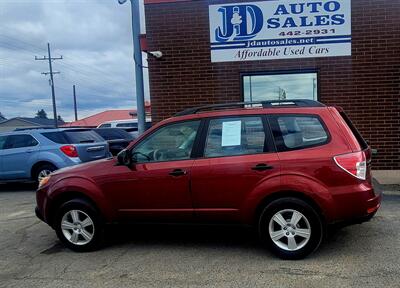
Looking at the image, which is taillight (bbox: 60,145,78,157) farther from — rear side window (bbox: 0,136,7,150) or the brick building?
the brick building

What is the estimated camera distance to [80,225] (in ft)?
18.6

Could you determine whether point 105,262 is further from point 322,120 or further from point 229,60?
point 229,60

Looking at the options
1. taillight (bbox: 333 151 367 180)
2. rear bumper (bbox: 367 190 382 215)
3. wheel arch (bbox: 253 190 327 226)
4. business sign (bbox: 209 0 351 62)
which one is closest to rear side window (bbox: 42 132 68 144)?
business sign (bbox: 209 0 351 62)

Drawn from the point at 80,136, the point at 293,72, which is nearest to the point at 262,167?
the point at 293,72

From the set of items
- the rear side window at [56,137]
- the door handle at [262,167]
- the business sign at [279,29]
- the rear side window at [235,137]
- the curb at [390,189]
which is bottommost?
the curb at [390,189]

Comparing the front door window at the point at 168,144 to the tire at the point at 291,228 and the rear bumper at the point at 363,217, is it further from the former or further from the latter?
the rear bumper at the point at 363,217

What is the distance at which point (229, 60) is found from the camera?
10.6m

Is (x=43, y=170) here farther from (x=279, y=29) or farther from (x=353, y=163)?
(x=353, y=163)

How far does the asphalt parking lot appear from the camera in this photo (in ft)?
14.7

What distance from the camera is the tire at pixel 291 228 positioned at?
4867mm

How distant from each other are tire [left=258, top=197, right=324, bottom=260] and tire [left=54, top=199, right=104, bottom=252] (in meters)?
2.07

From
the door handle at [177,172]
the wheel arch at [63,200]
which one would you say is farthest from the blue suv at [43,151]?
the door handle at [177,172]

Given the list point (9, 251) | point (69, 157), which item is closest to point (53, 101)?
point (69, 157)

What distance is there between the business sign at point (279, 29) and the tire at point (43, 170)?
4.56 meters
